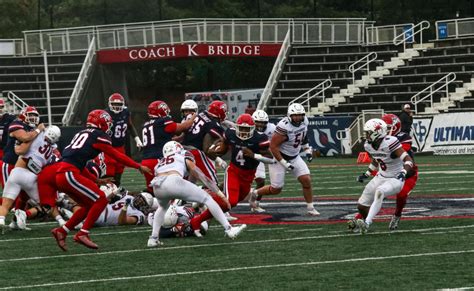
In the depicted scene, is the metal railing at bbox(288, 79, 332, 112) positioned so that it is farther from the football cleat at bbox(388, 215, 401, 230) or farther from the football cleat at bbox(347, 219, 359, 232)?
the football cleat at bbox(347, 219, 359, 232)

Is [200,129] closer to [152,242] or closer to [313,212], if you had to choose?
[313,212]

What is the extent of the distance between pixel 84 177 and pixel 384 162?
11.5 ft

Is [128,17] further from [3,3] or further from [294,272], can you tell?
[294,272]

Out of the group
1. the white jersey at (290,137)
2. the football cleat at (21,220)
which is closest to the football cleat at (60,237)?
the football cleat at (21,220)

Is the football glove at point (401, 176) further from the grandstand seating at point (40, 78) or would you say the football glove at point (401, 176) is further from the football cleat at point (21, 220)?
the grandstand seating at point (40, 78)

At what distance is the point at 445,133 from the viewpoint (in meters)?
33.1

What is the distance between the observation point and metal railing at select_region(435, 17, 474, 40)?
3825cm

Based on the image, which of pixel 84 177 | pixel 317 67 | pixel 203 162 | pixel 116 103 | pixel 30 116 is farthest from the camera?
pixel 317 67

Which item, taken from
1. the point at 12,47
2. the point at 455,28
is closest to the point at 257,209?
the point at 455,28

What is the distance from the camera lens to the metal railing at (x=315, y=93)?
3816 centimetres

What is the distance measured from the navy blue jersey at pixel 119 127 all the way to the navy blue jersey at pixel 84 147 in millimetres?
5128

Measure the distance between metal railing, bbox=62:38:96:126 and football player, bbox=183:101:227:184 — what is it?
2293 centimetres

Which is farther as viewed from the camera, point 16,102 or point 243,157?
point 16,102

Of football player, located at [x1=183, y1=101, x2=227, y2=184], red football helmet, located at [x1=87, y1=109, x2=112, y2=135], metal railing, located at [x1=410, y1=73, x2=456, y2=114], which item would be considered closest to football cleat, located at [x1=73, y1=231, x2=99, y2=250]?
red football helmet, located at [x1=87, y1=109, x2=112, y2=135]
